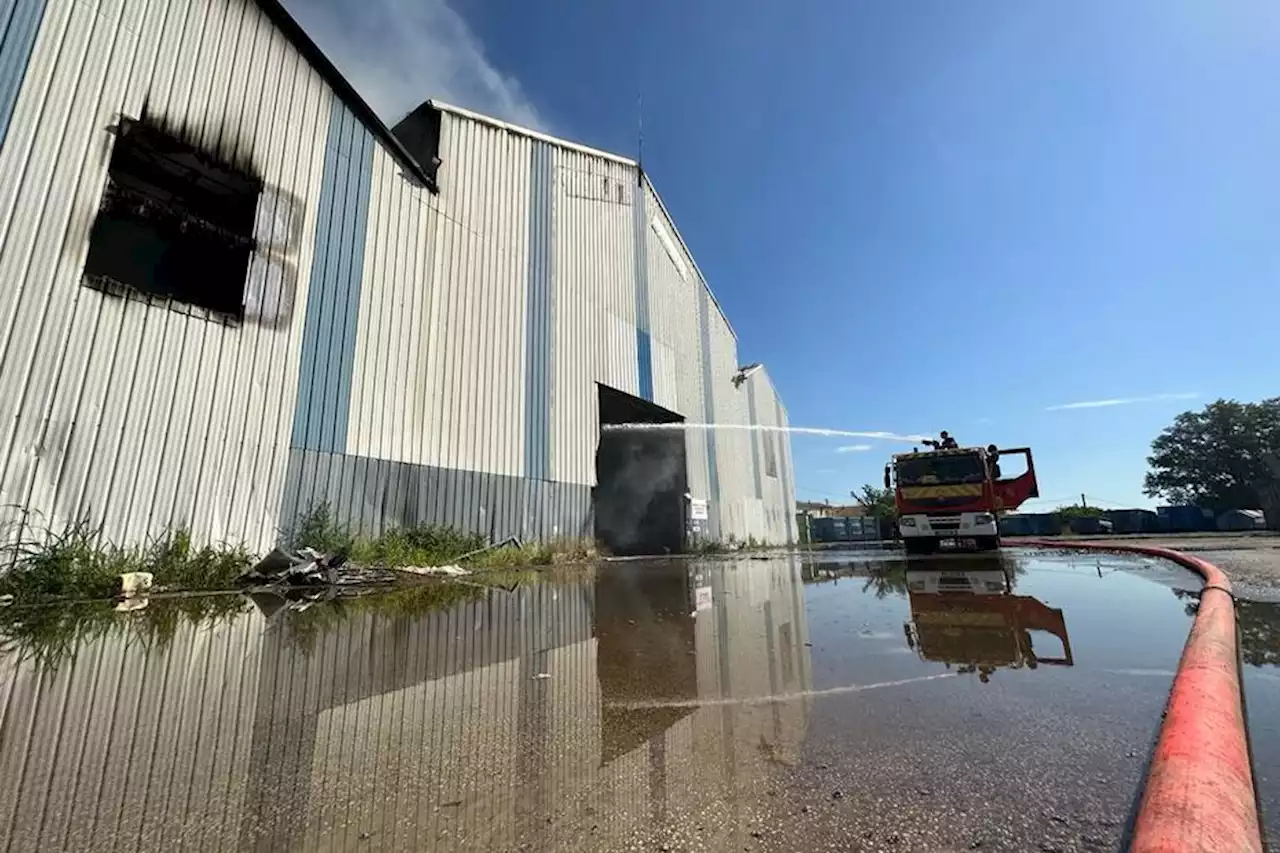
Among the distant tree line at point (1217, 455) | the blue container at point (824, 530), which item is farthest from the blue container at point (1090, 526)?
the distant tree line at point (1217, 455)

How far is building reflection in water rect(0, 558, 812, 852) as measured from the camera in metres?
1.38

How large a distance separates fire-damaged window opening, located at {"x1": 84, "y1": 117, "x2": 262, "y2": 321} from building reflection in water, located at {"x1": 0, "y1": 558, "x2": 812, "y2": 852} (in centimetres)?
553

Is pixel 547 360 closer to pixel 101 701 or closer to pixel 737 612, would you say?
pixel 737 612

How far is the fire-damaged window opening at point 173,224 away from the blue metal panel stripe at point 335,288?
0.96 metres

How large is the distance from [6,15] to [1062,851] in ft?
33.3

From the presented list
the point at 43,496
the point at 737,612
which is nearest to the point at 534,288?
the point at 43,496

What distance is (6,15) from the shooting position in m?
5.77

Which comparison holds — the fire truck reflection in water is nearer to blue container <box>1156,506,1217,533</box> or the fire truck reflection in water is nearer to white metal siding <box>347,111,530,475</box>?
white metal siding <box>347,111,530,475</box>

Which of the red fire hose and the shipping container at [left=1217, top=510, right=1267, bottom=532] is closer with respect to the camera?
the red fire hose

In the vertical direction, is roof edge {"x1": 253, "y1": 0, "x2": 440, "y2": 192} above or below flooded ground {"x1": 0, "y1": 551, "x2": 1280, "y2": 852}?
above

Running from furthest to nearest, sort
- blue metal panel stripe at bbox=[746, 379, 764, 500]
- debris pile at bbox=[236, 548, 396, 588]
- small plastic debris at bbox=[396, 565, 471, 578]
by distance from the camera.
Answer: blue metal panel stripe at bbox=[746, 379, 764, 500] < small plastic debris at bbox=[396, 565, 471, 578] < debris pile at bbox=[236, 548, 396, 588]

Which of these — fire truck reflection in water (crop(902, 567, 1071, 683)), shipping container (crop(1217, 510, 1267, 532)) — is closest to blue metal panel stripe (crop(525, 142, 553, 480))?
fire truck reflection in water (crop(902, 567, 1071, 683))

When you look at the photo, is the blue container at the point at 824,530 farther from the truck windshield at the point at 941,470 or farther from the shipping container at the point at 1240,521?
the truck windshield at the point at 941,470

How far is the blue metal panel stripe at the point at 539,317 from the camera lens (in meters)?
11.8
